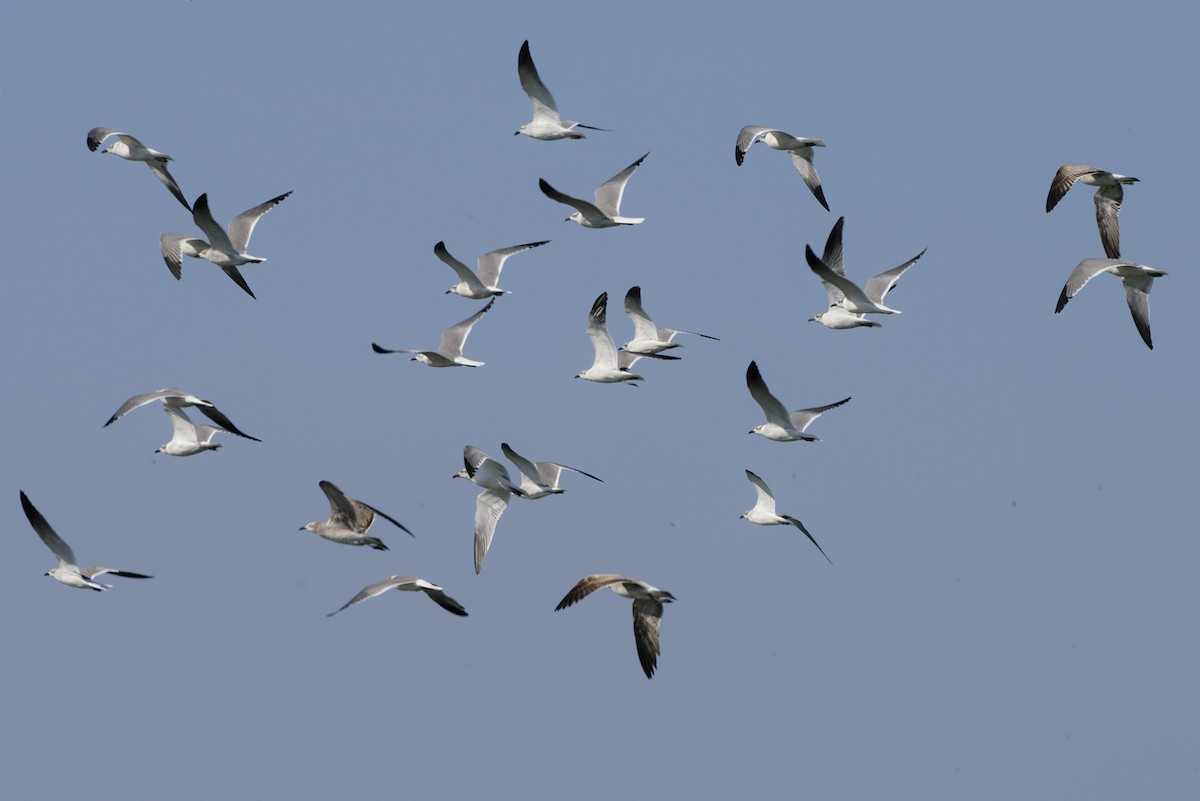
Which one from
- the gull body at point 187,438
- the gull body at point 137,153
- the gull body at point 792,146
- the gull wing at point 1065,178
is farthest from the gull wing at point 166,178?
the gull wing at point 1065,178

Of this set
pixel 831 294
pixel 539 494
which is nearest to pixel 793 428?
pixel 831 294

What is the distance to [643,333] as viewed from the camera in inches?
1055

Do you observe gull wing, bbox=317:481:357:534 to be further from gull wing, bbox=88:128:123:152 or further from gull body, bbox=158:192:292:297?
gull wing, bbox=88:128:123:152

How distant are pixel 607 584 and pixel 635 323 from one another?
703 centimetres

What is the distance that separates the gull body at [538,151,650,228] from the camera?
2389 cm

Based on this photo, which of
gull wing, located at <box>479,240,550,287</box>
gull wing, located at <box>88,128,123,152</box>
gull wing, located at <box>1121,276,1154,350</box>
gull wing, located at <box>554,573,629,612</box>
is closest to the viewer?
gull wing, located at <box>554,573,629,612</box>

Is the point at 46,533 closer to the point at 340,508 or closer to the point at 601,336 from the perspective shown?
the point at 340,508

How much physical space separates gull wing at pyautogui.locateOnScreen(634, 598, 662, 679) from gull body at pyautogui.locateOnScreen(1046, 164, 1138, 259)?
25.6 ft

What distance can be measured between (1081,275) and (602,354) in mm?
6998

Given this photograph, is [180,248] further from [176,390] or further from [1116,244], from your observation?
[1116,244]

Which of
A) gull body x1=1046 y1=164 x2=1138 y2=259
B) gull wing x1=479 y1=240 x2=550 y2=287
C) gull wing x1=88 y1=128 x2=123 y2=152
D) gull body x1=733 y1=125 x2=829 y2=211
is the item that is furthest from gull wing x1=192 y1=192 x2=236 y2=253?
gull body x1=1046 y1=164 x2=1138 y2=259

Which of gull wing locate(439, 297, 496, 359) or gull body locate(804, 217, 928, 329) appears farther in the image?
gull wing locate(439, 297, 496, 359)

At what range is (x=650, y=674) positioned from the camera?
20.8 metres

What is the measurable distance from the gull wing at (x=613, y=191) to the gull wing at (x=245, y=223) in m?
4.68
